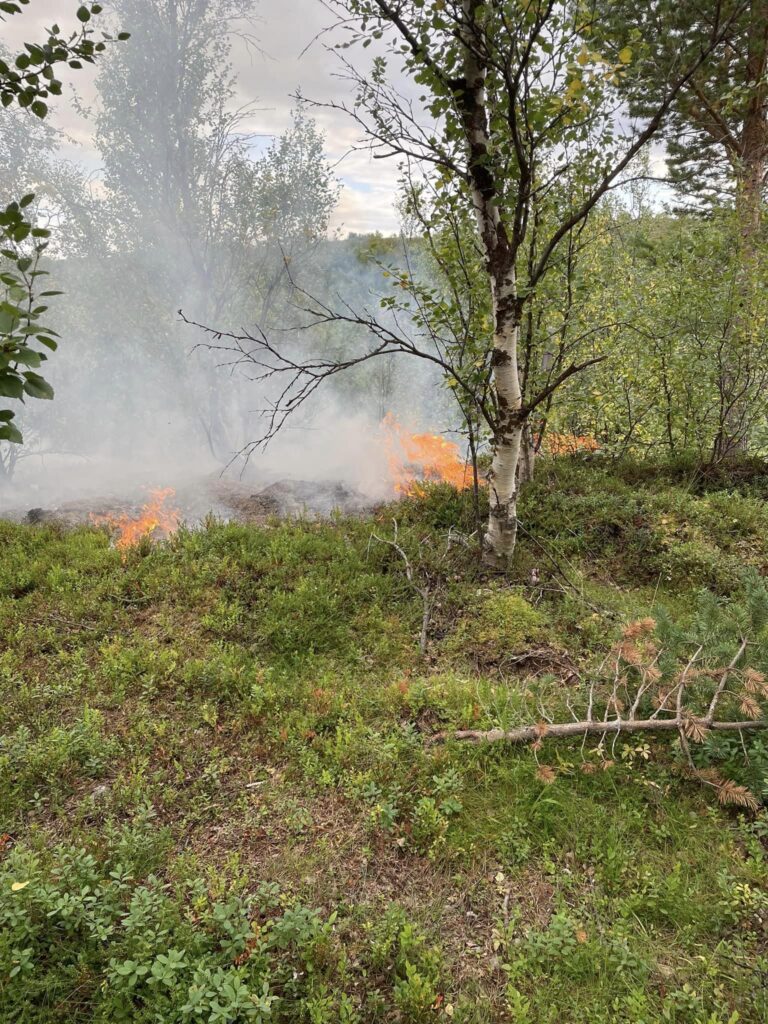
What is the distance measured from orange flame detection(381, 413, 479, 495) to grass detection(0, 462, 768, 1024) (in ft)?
11.6

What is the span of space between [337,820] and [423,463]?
27.4ft

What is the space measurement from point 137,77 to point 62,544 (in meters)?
18.6

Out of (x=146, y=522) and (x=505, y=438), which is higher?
(x=505, y=438)

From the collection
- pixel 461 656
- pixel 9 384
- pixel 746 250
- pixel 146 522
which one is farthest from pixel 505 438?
pixel 146 522

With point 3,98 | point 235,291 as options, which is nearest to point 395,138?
point 3,98

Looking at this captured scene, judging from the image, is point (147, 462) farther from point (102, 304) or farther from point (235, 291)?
point (235, 291)

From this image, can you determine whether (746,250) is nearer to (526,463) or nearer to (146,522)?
(526,463)

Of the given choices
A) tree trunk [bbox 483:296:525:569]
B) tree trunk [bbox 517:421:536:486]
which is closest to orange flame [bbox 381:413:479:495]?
tree trunk [bbox 517:421:536:486]

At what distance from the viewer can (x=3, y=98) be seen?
9.04 ft

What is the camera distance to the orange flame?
32.6ft

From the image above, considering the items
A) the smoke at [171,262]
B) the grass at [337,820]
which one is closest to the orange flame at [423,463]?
the smoke at [171,262]

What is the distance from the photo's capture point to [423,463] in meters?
11.3

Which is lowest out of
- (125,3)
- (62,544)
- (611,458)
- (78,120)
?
(62,544)

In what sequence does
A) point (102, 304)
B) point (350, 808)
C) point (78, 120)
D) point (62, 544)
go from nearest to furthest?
point (350, 808) < point (62, 544) < point (78, 120) < point (102, 304)
